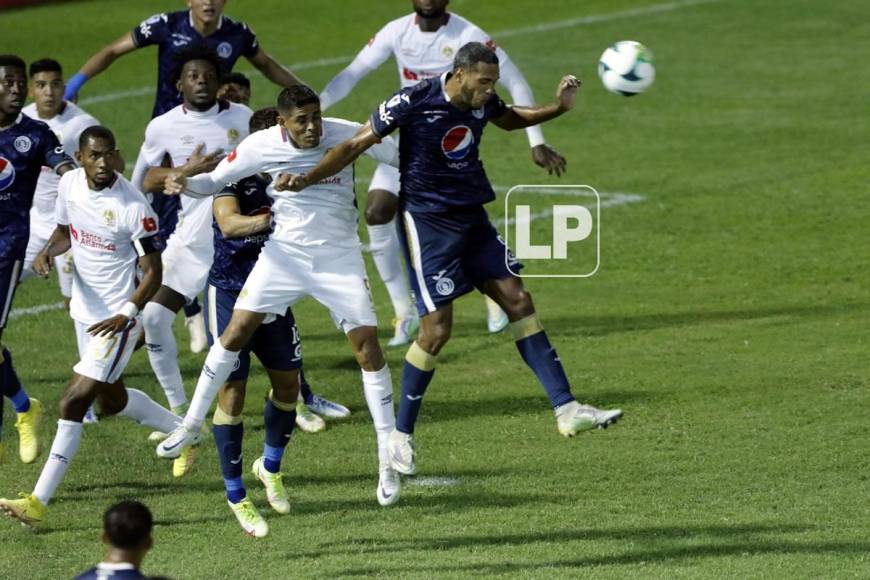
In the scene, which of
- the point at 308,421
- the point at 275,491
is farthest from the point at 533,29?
the point at 275,491

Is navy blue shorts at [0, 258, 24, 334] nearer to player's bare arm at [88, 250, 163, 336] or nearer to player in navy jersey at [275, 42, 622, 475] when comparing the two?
player's bare arm at [88, 250, 163, 336]

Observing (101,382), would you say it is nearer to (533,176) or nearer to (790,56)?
(533,176)

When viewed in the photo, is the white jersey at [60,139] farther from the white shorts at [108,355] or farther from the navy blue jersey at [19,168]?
the white shorts at [108,355]

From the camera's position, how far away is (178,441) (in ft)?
34.5

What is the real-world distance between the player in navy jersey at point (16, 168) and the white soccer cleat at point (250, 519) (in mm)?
2200

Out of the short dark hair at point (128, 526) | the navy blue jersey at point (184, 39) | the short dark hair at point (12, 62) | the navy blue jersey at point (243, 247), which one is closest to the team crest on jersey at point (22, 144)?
the short dark hair at point (12, 62)

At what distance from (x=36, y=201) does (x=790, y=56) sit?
16395mm

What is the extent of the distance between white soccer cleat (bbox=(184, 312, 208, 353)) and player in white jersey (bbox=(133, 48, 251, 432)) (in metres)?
1.92

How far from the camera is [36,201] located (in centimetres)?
1396

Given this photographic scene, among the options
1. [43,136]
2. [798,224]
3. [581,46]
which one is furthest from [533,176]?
[43,136]

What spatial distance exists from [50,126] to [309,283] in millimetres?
3834

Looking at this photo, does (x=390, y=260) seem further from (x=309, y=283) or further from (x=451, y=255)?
(x=309, y=283)

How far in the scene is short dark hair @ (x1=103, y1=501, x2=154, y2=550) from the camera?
21.3ft

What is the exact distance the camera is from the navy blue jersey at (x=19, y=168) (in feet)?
38.1
